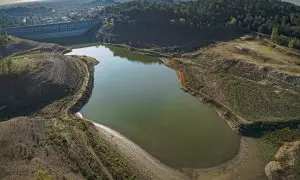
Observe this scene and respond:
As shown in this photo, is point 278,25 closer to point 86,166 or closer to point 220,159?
point 220,159

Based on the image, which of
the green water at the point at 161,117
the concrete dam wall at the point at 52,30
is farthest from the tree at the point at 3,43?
the concrete dam wall at the point at 52,30

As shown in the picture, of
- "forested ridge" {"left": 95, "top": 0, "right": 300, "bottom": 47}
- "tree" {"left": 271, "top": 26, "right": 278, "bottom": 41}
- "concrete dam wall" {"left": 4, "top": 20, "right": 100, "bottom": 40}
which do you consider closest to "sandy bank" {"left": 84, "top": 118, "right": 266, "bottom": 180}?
"tree" {"left": 271, "top": 26, "right": 278, "bottom": 41}

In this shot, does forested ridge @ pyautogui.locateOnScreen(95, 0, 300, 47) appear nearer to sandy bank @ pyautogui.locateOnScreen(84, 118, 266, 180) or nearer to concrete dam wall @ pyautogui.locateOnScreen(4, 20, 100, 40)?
concrete dam wall @ pyautogui.locateOnScreen(4, 20, 100, 40)

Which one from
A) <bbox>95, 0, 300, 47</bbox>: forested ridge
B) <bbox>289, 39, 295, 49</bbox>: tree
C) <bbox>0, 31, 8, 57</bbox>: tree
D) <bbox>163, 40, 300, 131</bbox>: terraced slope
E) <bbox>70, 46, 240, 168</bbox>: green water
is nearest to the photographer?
<bbox>70, 46, 240, 168</bbox>: green water

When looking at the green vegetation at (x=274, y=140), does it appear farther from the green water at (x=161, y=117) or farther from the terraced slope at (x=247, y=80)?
the green water at (x=161, y=117)

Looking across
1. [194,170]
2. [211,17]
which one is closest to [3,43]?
[211,17]

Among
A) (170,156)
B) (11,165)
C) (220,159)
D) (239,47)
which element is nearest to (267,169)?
(220,159)

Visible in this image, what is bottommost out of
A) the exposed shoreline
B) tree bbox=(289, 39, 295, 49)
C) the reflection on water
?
the exposed shoreline
